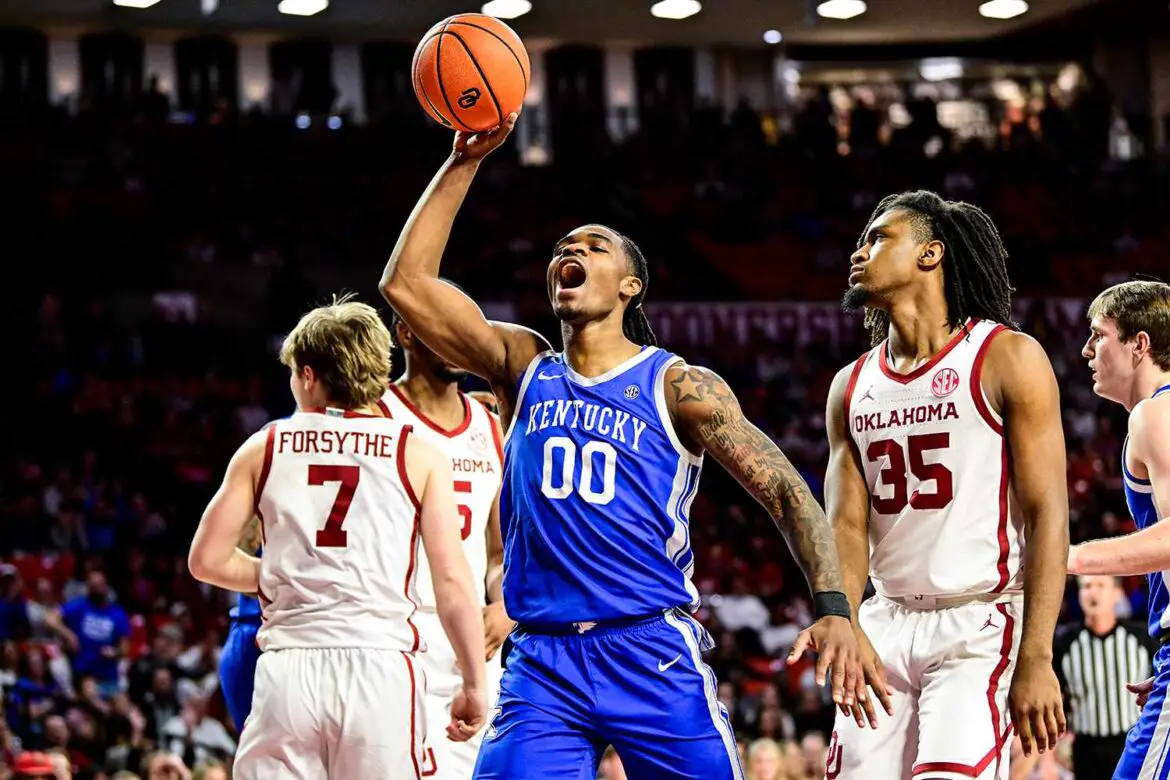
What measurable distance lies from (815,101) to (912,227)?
1912 cm

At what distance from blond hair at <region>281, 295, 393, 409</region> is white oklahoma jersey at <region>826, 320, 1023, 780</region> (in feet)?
4.68

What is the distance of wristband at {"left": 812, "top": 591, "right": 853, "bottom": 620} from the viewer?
12.0 ft

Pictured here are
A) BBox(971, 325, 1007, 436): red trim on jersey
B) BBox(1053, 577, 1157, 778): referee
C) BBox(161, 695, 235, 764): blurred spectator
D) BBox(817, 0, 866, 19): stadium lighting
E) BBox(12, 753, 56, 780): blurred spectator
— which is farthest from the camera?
BBox(817, 0, 866, 19): stadium lighting

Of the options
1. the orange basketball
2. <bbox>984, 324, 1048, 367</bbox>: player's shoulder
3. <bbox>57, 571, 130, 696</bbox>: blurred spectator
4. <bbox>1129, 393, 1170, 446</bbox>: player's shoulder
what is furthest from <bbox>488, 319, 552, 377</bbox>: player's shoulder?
<bbox>57, 571, 130, 696</bbox>: blurred spectator

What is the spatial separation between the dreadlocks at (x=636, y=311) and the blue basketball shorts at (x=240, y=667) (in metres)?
2.06

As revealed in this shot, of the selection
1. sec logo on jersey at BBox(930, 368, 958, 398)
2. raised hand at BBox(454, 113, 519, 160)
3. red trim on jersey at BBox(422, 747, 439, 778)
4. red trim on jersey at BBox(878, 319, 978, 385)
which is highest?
raised hand at BBox(454, 113, 519, 160)

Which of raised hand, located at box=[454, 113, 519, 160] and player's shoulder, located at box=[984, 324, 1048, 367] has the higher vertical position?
raised hand, located at box=[454, 113, 519, 160]

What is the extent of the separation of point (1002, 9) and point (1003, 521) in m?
19.9

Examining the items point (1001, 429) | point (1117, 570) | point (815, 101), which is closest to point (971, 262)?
point (1001, 429)

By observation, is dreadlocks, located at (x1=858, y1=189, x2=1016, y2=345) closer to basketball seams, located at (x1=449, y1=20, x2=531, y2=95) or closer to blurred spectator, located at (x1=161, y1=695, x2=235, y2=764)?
basketball seams, located at (x1=449, y1=20, x2=531, y2=95)

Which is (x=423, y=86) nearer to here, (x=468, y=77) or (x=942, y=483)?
(x=468, y=77)

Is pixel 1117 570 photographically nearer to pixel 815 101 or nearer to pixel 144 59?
pixel 815 101

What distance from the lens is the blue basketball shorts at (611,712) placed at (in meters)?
3.72

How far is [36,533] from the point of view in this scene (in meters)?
12.6
